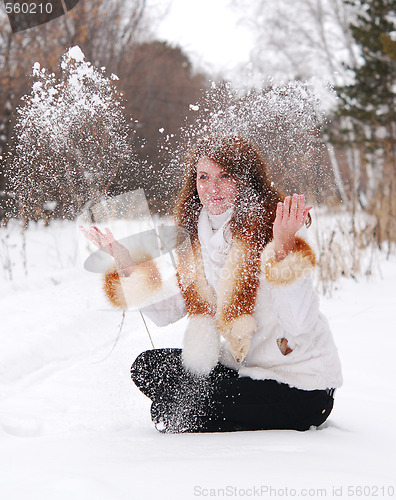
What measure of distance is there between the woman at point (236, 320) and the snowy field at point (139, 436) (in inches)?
3.5

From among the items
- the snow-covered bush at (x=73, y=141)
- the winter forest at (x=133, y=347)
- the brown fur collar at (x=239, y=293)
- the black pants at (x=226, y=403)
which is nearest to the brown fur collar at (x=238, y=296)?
the brown fur collar at (x=239, y=293)

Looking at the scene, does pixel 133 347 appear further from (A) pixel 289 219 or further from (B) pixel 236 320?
(A) pixel 289 219

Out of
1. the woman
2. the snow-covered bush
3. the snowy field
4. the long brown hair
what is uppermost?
the snow-covered bush

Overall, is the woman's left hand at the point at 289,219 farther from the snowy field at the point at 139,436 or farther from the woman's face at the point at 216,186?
the snowy field at the point at 139,436

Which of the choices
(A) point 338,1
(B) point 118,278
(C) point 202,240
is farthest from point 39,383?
(A) point 338,1

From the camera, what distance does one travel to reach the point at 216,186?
1.70m

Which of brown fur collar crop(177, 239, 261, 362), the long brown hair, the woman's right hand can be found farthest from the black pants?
the long brown hair

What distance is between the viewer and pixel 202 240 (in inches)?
70.2

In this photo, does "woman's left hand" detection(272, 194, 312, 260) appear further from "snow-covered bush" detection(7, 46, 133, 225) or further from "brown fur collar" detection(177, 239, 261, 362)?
"snow-covered bush" detection(7, 46, 133, 225)

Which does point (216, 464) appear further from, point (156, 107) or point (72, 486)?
point (156, 107)

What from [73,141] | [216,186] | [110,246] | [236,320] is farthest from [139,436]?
[73,141]

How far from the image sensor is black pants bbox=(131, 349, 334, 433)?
5.59ft

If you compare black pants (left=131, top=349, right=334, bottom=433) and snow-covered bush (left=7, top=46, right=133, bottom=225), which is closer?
black pants (left=131, top=349, right=334, bottom=433)

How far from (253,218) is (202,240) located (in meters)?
0.21
